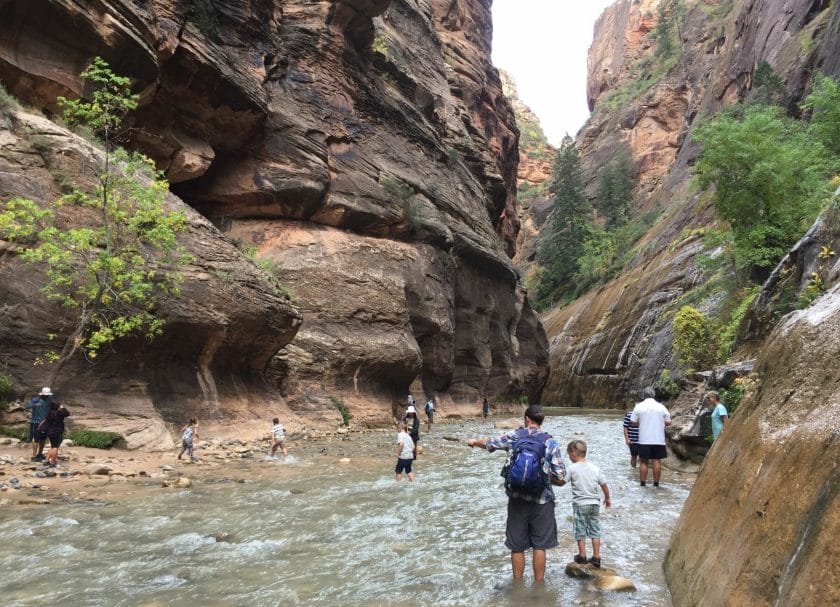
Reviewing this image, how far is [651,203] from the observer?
6488 cm

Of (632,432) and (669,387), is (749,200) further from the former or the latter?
(632,432)

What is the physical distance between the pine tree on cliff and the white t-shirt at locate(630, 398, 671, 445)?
55.1m

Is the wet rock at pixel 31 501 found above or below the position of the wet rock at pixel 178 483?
below

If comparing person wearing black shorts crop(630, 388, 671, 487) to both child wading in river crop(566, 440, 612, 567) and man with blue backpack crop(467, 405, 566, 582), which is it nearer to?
child wading in river crop(566, 440, 612, 567)

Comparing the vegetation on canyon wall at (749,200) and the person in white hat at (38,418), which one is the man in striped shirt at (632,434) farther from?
the person in white hat at (38,418)

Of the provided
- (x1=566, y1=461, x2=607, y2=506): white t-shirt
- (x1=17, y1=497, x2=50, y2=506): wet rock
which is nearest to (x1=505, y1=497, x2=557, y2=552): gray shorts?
(x1=566, y1=461, x2=607, y2=506): white t-shirt

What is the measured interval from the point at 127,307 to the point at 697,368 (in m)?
21.8

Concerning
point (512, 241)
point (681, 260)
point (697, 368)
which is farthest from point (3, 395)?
point (512, 241)

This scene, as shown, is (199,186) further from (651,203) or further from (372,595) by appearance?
(651,203)

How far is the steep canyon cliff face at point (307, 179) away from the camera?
715 inches

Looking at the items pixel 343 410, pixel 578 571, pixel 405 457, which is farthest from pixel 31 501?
pixel 343 410

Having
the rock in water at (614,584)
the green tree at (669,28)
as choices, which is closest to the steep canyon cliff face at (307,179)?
the rock in water at (614,584)

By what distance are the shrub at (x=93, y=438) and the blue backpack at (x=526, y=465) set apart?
11143 millimetres

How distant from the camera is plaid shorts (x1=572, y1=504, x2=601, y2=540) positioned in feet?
20.9
